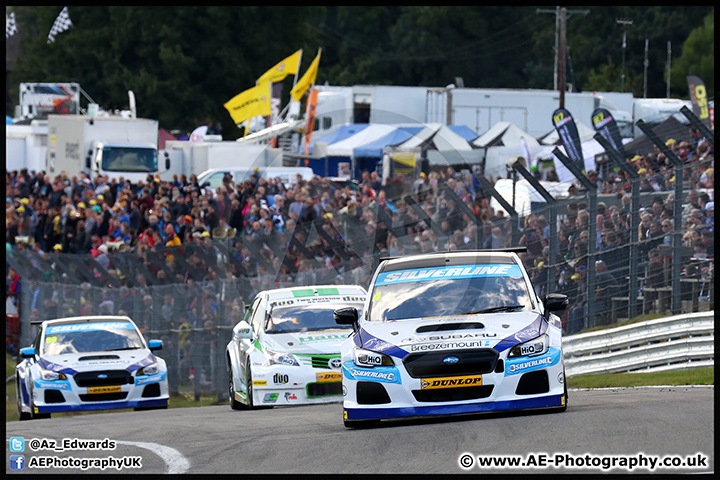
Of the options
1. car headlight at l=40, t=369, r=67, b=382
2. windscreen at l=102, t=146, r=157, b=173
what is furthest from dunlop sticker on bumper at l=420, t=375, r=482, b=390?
A: windscreen at l=102, t=146, r=157, b=173

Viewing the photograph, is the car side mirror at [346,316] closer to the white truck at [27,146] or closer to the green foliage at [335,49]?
the white truck at [27,146]

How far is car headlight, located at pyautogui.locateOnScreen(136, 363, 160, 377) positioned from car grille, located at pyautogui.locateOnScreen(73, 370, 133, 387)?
0.18 meters

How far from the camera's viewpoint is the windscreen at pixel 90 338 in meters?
18.5

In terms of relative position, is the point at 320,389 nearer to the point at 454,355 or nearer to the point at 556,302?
the point at 556,302

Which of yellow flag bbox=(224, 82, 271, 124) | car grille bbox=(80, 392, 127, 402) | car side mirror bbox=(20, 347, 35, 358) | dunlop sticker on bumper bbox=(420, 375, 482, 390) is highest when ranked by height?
yellow flag bbox=(224, 82, 271, 124)

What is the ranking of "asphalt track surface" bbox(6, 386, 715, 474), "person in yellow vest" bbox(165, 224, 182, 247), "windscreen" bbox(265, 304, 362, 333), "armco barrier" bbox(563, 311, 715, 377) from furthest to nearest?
"person in yellow vest" bbox(165, 224, 182, 247) → "armco barrier" bbox(563, 311, 715, 377) → "windscreen" bbox(265, 304, 362, 333) → "asphalt track surface" bbox(6, 386, 715, 474)

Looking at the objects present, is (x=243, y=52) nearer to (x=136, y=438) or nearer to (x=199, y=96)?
(x=199, y=96)

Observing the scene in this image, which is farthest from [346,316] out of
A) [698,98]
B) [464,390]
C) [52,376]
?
[698,98]

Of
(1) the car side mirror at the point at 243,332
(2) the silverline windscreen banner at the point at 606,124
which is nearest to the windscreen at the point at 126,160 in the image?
(2) the silverline windscreen banner at the point at 606,124

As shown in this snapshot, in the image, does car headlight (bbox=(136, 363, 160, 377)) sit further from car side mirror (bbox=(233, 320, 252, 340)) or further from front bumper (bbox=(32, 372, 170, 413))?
car side mirror (bbox=(233, 320, 252, 340))

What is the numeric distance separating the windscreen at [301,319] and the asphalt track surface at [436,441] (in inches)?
96.4

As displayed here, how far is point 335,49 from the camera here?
99.5 meters

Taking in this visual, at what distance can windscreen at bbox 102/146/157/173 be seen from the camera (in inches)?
1519

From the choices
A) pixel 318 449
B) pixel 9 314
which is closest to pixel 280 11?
pixel 9 314
